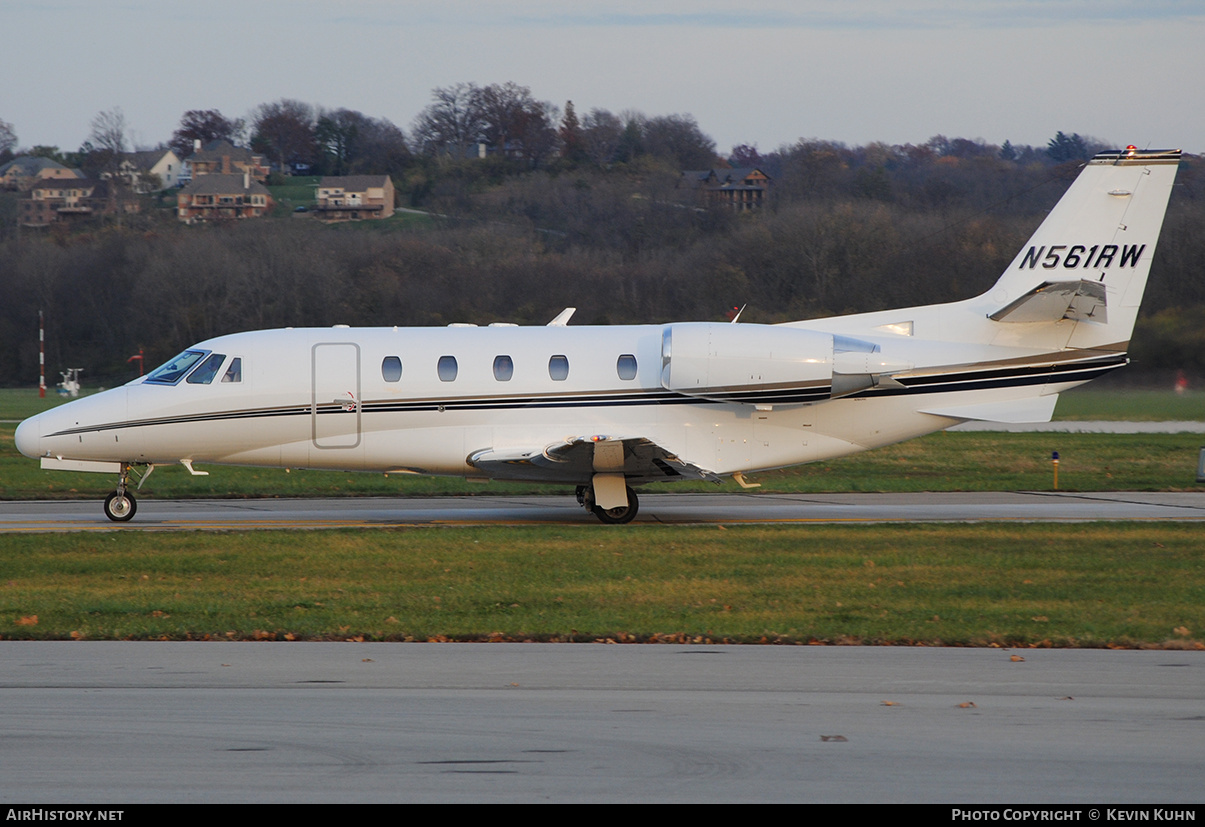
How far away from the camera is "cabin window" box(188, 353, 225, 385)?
18625mm

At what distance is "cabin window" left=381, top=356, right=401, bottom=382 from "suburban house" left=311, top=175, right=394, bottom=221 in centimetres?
9308

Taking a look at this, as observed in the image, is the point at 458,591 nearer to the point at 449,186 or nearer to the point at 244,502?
the point at 244,502

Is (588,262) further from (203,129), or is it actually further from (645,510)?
(203,129)

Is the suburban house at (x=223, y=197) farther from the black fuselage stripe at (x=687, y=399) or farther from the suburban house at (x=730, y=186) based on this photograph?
the black fuselage stripe at (x=687, y=399)

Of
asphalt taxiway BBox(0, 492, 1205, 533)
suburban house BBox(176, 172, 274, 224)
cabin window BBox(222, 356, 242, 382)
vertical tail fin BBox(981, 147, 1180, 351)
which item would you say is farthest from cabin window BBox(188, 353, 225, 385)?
suburban house BBox(176, 172, 274, 224)

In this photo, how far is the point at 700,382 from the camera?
1805 centimetres

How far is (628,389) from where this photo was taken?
60.5 ft

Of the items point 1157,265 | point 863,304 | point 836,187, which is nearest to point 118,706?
point 1157,265

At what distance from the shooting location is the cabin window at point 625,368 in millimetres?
18469

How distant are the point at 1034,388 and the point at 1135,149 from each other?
12.9 ft

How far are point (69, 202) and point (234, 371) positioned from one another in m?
102

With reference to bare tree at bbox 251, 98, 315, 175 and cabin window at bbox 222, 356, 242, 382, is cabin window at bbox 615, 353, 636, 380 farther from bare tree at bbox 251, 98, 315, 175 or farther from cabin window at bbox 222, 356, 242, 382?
bare tree at bbox 251, 98, 315, 175

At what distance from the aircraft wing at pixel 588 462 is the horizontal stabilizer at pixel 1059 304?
510 cm

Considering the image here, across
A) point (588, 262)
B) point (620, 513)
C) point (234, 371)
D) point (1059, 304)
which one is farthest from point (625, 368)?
point (588, 262)
